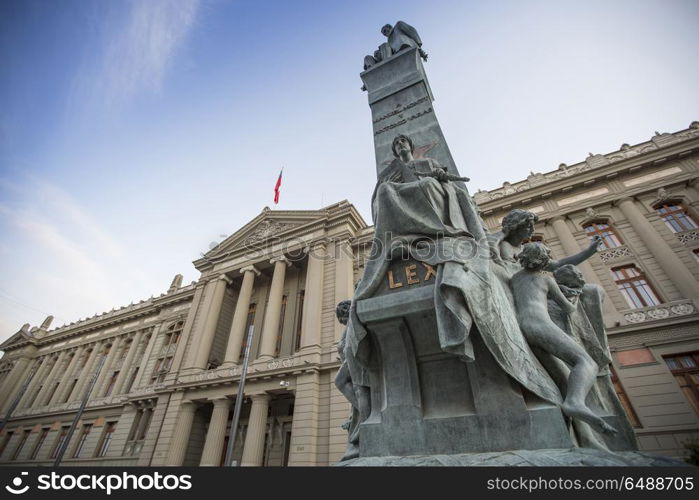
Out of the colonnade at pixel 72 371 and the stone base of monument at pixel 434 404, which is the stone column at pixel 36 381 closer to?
the colonnade at pixel 72 371

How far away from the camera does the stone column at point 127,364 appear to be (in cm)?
2647

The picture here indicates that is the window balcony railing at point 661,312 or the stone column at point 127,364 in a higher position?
the stone column at point 127,364

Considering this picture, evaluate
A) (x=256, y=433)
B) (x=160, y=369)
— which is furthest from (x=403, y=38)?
(x=160, y=369)

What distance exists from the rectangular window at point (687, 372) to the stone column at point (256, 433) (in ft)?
56.4

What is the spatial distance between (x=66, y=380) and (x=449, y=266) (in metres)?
42.0

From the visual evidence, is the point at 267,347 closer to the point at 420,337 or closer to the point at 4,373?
the point at 420,337

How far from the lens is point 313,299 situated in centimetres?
1886

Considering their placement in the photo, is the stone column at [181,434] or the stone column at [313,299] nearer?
Result: the stone column at [181,434]

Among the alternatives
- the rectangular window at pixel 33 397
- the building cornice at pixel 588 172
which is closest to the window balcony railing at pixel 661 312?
the building cornice at pixel 588 172

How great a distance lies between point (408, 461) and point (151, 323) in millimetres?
32734

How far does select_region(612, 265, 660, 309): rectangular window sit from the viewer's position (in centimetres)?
1374
